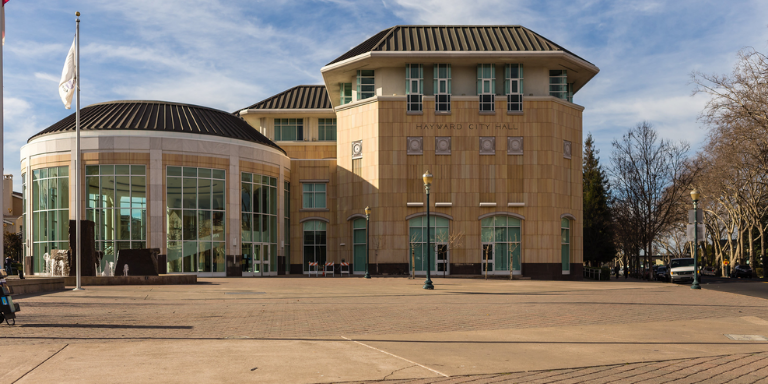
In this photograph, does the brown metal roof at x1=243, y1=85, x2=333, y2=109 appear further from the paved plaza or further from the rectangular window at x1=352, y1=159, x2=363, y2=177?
the paved plaza

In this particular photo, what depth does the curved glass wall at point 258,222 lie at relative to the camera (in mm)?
43469

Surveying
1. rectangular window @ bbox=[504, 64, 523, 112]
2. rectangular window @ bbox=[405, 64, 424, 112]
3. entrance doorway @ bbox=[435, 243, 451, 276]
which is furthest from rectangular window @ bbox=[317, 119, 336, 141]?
rectangular window @ bbox=[504, 64, 523, 112]

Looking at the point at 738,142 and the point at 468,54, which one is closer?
the point at 738,142

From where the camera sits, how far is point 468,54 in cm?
4553

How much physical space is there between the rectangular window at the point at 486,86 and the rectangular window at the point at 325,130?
15.4m

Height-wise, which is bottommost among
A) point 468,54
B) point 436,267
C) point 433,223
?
point 436,267

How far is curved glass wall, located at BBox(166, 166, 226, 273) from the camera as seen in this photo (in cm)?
4025

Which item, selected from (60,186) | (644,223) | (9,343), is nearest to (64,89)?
(9,343)

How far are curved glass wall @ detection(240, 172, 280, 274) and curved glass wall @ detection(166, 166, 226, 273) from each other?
1790mm

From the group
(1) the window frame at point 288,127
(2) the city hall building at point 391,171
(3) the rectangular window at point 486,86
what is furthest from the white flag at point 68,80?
(1) the window frame at point 288,127

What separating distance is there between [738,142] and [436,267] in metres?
20.7

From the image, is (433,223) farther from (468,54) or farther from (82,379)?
(82,379)

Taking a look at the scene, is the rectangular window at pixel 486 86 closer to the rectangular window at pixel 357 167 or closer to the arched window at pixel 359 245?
the rectangular window at pixel 357 167

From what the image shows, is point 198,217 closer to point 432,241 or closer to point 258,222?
point 258,222
